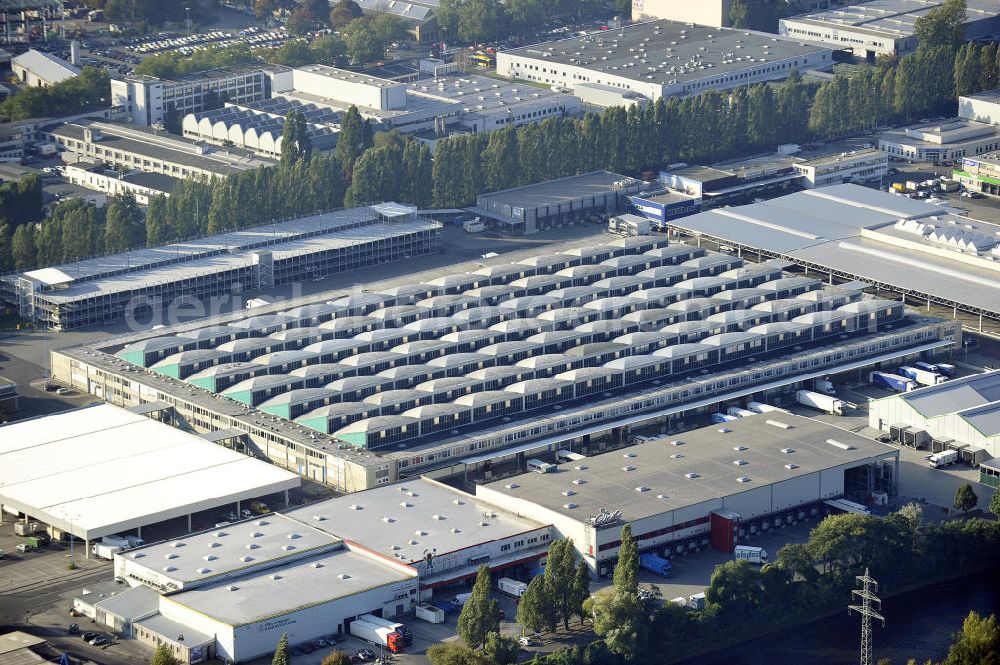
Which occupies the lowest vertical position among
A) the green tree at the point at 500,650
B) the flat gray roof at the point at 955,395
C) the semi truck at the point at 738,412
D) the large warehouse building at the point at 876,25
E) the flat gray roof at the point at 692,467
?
the green tree at the point at 500,650

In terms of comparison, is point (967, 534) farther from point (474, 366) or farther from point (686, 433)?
point (474, 366)

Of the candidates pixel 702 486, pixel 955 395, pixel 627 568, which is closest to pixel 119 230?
pixel 702 486

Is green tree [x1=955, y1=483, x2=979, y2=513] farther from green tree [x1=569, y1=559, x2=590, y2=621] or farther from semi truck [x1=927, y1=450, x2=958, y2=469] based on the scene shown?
green tree [x1=569, y1=559, x2=590, y2=621]

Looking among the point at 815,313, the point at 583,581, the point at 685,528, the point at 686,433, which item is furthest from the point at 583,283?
the point at 583,581

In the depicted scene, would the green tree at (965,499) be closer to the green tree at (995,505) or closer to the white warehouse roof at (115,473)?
the green tree at (995,505)

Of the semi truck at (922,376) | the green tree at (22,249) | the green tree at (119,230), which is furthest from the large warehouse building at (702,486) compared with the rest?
the green tree at (22,249)

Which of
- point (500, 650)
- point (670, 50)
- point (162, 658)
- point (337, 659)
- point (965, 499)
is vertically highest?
point (670, 50)

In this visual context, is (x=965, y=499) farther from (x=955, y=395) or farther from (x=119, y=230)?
(x=119, y=230)
